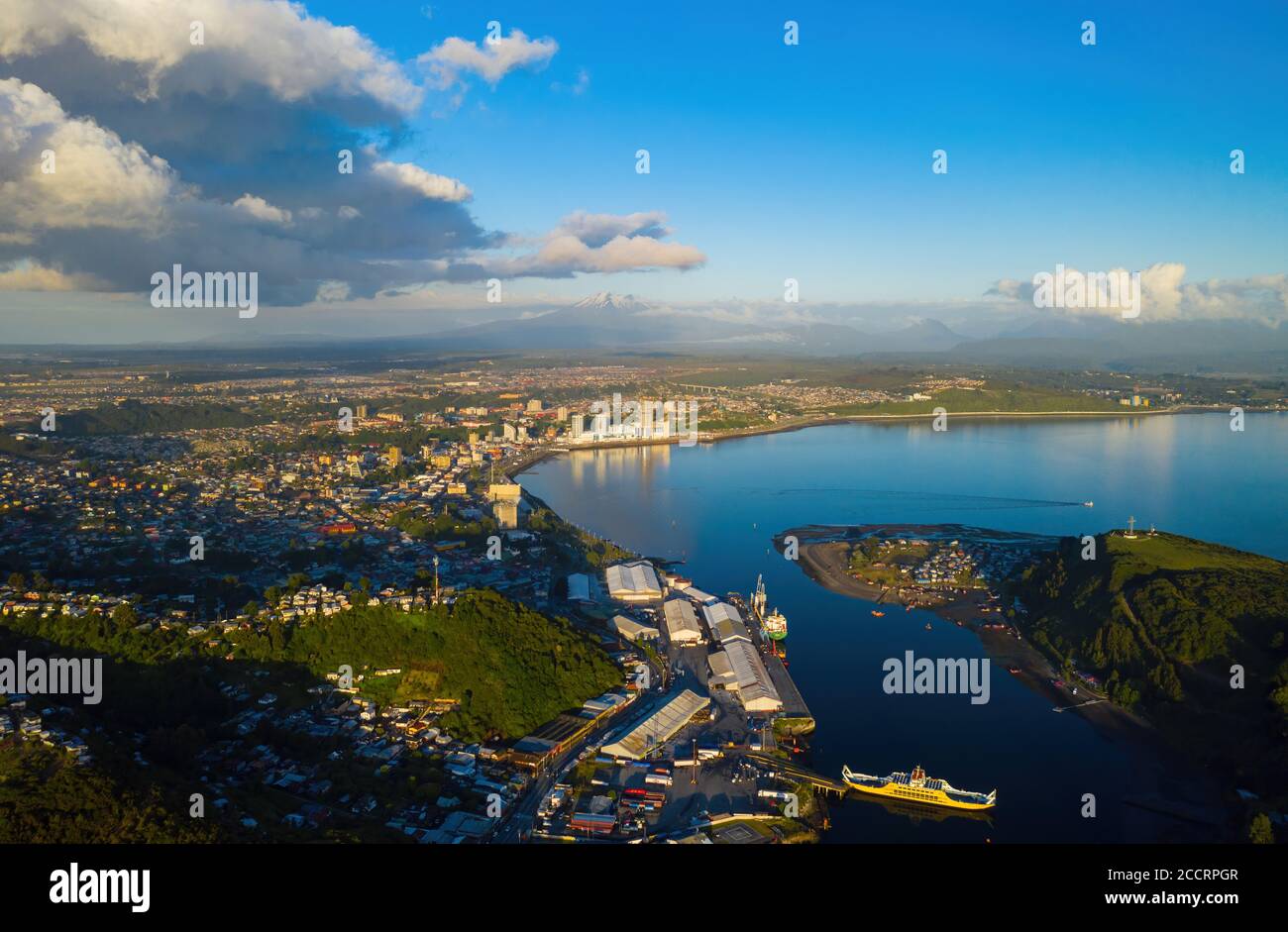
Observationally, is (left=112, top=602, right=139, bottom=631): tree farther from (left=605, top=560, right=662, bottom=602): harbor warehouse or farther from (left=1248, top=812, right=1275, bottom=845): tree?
(left=1248, top=812, right=1275, bottom=845): tree

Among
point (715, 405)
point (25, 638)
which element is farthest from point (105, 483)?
point (715, 405)

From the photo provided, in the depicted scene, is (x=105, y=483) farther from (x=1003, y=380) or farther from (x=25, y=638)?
(x=1003, y=380)

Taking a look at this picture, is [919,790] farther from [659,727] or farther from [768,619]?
[768,619]

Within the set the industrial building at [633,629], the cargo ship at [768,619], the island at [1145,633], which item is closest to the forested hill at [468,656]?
the industrial building at [633,629]

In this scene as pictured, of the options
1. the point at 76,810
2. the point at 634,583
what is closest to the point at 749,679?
the point at 634,583

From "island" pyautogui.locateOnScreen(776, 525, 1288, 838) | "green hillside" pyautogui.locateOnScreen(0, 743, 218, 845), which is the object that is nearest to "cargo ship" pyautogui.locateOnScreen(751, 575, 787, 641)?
"island" pyautogui.locateOnScreen(776, 525, 1288, 838)

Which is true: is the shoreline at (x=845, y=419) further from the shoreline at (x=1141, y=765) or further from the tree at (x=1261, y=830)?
the tree at (x=1261, y=830)

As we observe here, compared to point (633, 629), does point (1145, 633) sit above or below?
above
